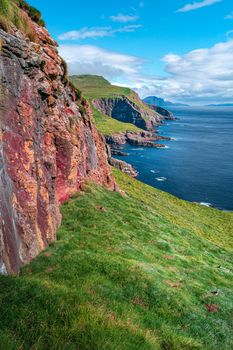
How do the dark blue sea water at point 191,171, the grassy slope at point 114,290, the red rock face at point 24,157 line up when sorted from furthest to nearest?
the dark blue sea water at point 191,171, the red rock face at point 24,157, the grassy slope at point 114,290

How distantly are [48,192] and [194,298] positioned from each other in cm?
1395

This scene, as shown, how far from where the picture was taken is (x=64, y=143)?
33.1 metres

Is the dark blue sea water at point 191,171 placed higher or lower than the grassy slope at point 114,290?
lower

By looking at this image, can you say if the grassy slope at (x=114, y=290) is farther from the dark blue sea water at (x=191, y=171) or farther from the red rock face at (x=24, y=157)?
the dark blue sea water at (x=191, y=171)

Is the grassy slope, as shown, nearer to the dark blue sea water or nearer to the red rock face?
the red rock face

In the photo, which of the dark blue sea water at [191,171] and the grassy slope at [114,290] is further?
the dark blue sea water at [191,171]

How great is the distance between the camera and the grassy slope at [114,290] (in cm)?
1024

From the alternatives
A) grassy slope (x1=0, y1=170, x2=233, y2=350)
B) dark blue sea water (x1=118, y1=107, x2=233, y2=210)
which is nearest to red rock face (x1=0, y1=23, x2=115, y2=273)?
grassy slope (x1=0, y1=170, x2=233, y2=350)

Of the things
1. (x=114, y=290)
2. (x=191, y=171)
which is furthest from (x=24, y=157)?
(x=191, y=171)

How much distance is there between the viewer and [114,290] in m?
17.9

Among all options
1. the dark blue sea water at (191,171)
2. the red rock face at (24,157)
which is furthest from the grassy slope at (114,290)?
the dark blue sea water at (191,171)

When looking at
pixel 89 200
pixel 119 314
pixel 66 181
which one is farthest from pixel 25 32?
pixel 119 314

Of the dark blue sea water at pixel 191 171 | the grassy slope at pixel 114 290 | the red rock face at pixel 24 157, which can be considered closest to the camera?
the grassy slope at pixel 114 290

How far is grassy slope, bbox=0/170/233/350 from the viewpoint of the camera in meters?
10.2
